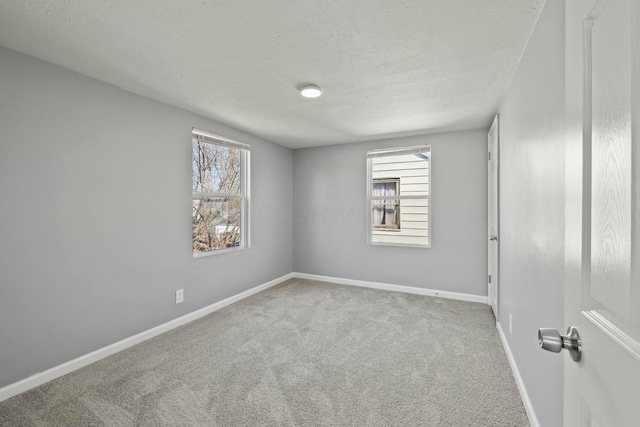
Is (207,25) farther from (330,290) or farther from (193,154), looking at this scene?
(330,290)

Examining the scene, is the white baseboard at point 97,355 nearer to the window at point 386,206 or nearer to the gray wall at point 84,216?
the gray wall at point 84,216

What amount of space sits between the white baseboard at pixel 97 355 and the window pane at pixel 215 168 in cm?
137

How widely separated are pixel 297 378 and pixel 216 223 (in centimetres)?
214

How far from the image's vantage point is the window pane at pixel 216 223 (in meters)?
3.38

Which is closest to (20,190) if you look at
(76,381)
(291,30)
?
(76,381)

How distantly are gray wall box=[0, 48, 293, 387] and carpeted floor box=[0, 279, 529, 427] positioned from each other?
32cm

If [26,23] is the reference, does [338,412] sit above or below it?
below

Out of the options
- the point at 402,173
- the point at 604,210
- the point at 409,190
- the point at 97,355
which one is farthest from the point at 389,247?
the point at 604,210

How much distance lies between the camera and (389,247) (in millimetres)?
4355

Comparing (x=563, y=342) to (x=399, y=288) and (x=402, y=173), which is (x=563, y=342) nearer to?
(x=399, y=288)

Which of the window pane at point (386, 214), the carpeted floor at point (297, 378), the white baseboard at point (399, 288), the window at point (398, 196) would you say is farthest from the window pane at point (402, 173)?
the carpeted floor at point (297, 378)

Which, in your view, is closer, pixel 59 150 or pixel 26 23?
pixel 26 23

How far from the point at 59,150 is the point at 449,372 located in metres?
3.29

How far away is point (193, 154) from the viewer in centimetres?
329
